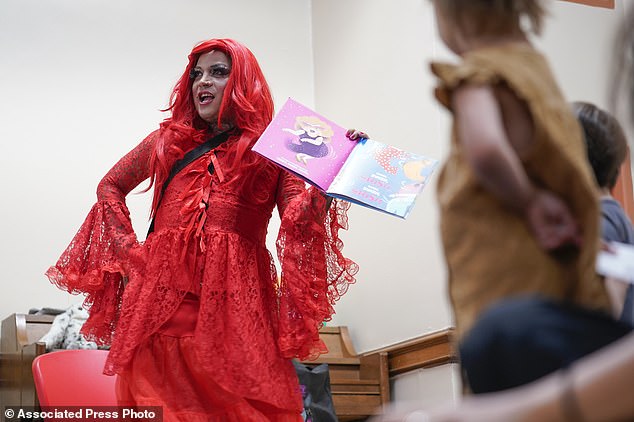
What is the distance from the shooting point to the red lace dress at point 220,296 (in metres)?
2.38

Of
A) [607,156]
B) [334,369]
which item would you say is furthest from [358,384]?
[607,156]

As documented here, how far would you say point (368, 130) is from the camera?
456 cm

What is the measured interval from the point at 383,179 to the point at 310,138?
256mm

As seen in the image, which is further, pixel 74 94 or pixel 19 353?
pixel 74 94

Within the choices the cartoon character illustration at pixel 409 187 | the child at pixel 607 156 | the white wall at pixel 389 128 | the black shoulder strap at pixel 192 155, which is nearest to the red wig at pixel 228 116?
the black shoulder strap at pixel 192 155

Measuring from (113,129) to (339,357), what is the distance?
166 cm

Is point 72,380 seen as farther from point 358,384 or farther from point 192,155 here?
point 358,384

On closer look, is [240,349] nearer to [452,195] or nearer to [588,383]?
[452,195]

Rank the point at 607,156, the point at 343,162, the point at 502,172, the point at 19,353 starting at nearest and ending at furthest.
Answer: the point at 502,172 → the point at 607,156 → the point at 343,162 → the point at 19,353

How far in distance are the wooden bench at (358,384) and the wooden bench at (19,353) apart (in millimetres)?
1151

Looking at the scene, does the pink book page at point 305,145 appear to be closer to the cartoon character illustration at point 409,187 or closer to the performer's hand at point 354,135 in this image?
the performer's hand at point 354,135

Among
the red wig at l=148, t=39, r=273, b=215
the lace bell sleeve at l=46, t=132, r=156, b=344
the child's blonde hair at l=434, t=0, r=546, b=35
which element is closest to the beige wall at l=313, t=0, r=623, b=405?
the red wig at l=148, t=39, r=273, b=215

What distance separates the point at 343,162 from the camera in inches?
95.4

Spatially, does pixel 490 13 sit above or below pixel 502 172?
above
